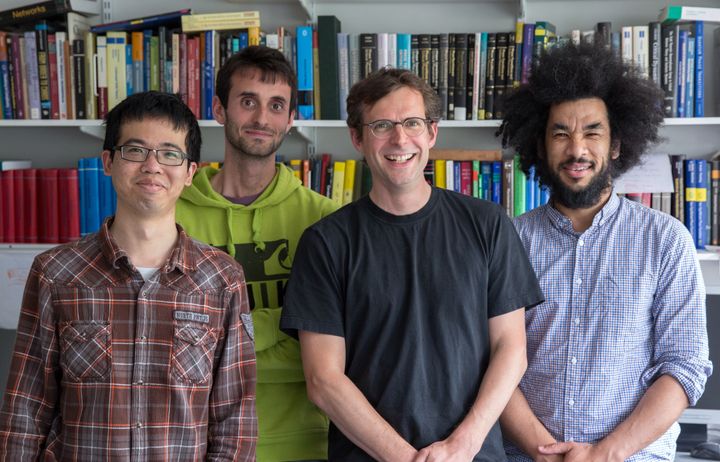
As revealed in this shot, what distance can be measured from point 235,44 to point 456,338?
1.87 metres

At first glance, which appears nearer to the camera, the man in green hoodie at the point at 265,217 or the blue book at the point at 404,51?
the man in green hoodie at the point at 265,217

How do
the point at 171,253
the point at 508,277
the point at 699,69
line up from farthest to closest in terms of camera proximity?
the point at 699,69
the point at 508,277
the point at 171,253

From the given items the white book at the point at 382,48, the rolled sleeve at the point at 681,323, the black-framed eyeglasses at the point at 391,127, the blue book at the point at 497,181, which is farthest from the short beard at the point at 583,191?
the white book at the point at 382,48

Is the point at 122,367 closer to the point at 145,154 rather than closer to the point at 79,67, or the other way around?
the point at 145,154

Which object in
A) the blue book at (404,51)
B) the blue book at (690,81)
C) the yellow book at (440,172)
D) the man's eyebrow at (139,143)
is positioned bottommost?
the yellow book at (440,172)

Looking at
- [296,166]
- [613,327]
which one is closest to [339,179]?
[296,166]

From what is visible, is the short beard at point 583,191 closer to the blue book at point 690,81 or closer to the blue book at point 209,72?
the blue book at point 690,81

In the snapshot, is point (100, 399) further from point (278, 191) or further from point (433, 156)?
point (433, 156)

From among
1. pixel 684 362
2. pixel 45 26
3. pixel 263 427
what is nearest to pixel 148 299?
pixel 263 427

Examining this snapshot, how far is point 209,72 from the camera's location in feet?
10.2

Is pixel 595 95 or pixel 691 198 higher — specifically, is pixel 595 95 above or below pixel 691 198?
above

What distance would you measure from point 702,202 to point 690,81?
487mm

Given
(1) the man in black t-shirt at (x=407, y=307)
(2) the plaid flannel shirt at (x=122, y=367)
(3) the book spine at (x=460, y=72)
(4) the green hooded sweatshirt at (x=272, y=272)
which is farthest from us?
(3) the book spine at (x=460, y=72)

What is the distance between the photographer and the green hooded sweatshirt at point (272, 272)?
1.94m
